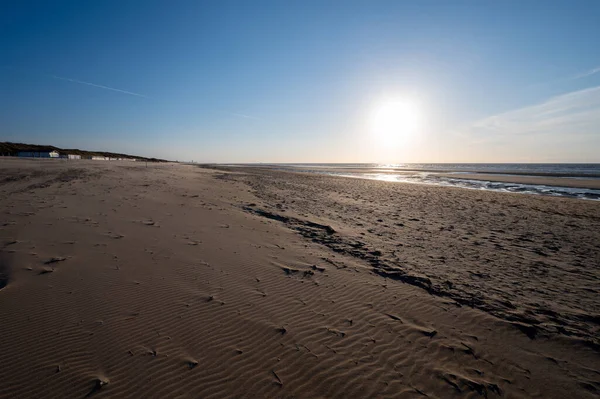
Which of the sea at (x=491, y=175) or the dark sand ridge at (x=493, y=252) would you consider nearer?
the dark sand ridge at (x=493, y=252)

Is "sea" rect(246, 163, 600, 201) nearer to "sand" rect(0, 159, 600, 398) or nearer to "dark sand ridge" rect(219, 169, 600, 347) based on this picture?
"dark sand ridge" rect(219, 169, 600, 347)

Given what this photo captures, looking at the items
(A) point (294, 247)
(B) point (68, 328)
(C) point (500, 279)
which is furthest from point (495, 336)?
(B) point (68, 328)

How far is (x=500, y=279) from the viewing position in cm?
618

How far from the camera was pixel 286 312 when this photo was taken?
15.3 ft

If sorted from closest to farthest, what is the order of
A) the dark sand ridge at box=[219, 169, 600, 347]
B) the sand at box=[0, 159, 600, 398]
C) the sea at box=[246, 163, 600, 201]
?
the sand at box=[0, 159, 600, 398] → the dark sand ridge at box=[219, 169, 600, 347] → the sea at box=[246, 163, 600, 201]

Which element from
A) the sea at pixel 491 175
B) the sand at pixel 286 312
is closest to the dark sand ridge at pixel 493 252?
the sand at pixel 286 312

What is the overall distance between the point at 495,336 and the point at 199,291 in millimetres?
5277

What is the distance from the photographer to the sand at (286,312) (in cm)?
325

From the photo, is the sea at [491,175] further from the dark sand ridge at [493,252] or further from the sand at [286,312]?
the sand at [286,312]

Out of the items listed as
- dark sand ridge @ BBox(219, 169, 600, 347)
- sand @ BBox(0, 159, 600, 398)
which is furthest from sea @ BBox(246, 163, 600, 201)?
sand @ BBox(0, 159, 600, 398)

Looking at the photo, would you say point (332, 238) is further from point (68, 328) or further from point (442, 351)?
point (68, 328)

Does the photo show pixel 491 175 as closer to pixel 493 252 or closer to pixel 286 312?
pixel 493 252

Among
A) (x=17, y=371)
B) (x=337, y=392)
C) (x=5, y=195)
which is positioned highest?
(x=5, y=195)

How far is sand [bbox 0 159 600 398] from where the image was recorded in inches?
128
